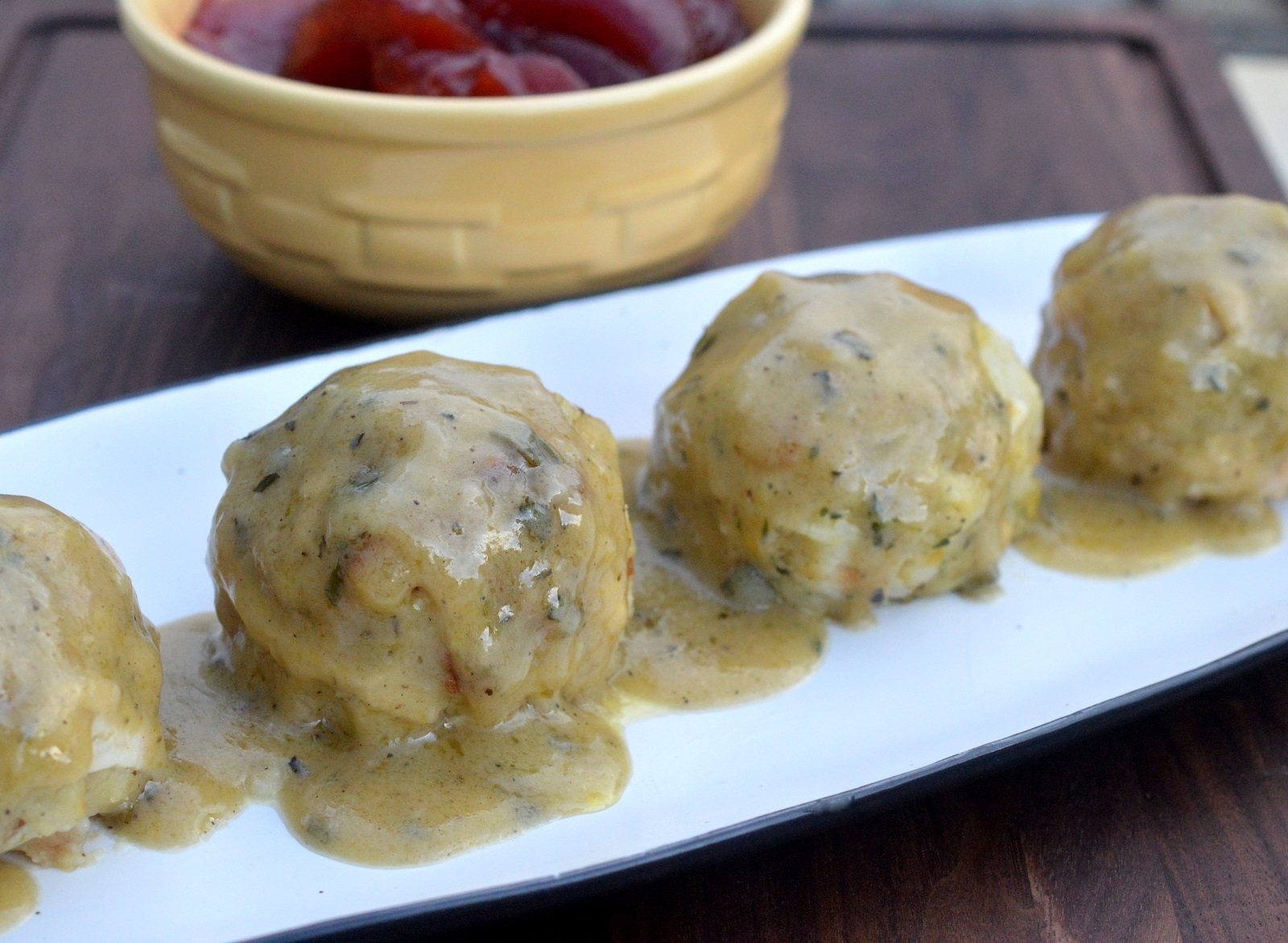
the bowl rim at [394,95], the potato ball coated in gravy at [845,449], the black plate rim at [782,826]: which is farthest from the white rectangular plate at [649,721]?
the bowl rim at [394,95]

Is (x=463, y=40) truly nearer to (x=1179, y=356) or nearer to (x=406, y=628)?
(x=406, y=628)

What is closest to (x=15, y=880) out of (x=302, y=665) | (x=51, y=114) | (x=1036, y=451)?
(x=302, y=665)

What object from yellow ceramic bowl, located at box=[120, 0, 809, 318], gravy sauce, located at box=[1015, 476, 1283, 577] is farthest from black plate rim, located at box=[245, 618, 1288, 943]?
yellow ceramic bowl, located at box=[120, 0, 809, 318]

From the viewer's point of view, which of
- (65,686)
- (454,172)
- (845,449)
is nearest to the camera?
(65,686)

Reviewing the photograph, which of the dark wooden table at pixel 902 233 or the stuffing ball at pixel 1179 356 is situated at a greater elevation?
the stuffing ball at pixel 1179 356

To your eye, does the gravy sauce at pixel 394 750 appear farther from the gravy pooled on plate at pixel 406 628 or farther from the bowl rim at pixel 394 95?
the bowl rim at pixel 394 95

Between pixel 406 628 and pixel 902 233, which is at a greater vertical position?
pixel 406 628

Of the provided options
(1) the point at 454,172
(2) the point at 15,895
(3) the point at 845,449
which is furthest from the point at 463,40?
(2) the point at 15,895
